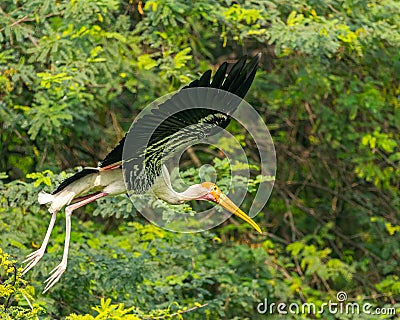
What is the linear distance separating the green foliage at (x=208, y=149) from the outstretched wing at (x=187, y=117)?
74 centimetres

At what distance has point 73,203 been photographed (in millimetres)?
5281

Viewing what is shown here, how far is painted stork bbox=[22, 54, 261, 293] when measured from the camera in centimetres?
448

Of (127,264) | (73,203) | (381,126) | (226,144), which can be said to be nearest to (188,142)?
(73,203)

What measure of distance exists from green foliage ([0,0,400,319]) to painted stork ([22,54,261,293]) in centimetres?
29

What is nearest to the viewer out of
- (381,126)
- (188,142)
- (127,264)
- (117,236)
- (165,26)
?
(188,142)

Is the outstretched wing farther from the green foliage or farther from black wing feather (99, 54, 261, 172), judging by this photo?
the green foliage

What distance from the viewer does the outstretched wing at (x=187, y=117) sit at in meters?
4.39

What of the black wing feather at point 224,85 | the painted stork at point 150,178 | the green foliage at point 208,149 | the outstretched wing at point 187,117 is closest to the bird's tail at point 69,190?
the painted stork at point 150,178

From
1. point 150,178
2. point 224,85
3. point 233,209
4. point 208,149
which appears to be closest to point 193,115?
point 224,85

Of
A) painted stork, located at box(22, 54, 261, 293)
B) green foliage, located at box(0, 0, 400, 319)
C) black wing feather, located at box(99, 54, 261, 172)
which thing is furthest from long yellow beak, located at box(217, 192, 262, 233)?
black wing feather, located at box(99, 54, 261, 172)

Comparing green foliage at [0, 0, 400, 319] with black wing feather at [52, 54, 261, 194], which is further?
green foliage at [0, 0, 400, 319]

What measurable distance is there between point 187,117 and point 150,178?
0.70 m

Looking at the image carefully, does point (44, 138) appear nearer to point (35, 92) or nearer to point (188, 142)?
point (35, 92)

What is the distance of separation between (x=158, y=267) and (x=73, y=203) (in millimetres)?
2005
